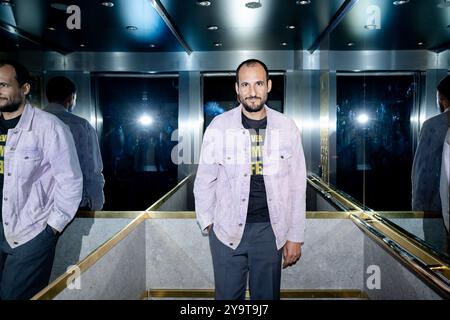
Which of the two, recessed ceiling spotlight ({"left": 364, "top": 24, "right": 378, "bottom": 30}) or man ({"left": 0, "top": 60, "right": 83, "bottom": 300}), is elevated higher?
recessed ceiling spotlight ({"left": 364, "top": 24, "right": 378, "bottom": 30})

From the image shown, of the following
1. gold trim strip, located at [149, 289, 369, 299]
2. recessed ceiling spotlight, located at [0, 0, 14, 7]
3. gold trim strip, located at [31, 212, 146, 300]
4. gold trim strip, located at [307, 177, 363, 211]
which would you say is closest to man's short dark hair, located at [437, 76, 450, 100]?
gold trim strip, located at [307, 177, 363, 211]

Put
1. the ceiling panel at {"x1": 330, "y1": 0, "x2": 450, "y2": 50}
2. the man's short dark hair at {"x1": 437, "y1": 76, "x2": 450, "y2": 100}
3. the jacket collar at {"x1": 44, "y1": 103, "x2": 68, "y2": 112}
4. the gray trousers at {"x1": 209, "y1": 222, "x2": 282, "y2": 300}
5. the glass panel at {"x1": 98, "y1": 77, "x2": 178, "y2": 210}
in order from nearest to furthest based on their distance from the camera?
the gray trousers at {"x1": 209, "y1": 222, "x2": 282, "y2": 300}
the man's short dark hair at {"x1": 437, "y1": 76, "x2": 450, "y2": 100}
the jacket collar at {"x1": 44, "y1": 103, "x2": 68, "y2": 112}
the ceiling panel at {"x1": 330, "y1": 0, "x2": 450, "y2": 50}
the glass panel at {"x1": 98, "y1": 77, "x2": 178, "y2": 210}

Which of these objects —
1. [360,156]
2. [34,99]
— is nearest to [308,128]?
[360,156]

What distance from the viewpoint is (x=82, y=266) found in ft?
5.14

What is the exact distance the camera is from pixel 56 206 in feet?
6.21

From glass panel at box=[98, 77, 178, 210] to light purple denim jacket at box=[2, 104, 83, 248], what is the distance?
8.27ft

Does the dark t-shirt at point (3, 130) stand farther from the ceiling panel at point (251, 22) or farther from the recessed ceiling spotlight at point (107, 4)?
the ceiling panel at point (251, 22)

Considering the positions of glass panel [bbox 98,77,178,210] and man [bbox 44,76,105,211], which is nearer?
man [bbox 44,76,105,211]

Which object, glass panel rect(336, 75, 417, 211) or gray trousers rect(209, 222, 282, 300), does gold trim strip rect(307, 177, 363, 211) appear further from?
gray trousers rect(209, 222, 282, 300)

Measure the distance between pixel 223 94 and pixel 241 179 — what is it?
2.80 meters

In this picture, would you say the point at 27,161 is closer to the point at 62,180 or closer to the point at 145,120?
the point at 62,180

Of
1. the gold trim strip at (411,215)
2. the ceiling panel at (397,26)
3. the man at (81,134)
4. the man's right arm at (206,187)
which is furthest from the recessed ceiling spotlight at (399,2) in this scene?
the man at (81,134)

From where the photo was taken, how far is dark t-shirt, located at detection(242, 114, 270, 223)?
177 cm

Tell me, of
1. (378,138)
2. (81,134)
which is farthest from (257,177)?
(378,138)
